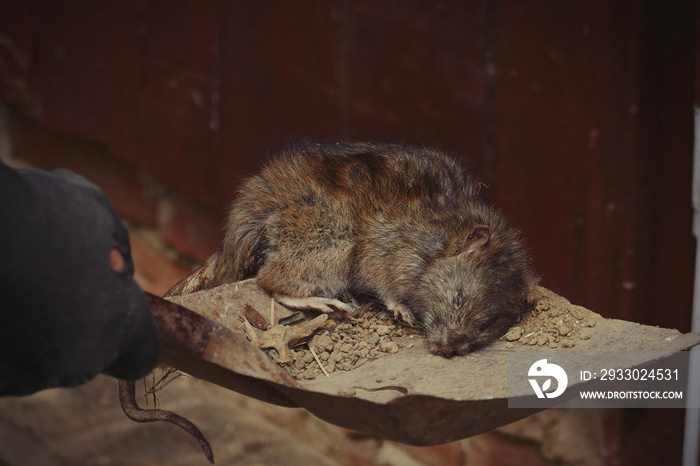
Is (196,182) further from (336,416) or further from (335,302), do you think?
(336,416)

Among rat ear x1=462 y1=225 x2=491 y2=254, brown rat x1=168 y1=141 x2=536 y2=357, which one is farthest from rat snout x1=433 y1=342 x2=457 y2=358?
rat ear x1=462 y1=225 x2=491 y2=254

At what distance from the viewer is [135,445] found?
5.01m

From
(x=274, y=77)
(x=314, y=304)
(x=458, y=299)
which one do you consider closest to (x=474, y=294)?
(x=458, y=299)

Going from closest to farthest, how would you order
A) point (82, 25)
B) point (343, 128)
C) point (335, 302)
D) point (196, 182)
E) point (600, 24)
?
point (335, 302) → point (600, 24) → point (343, 128) → point (196, 182) → point (82, 25)

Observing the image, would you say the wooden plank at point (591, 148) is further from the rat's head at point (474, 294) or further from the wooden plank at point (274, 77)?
the wooden plank at point (274, 77)

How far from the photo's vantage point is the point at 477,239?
238 cm

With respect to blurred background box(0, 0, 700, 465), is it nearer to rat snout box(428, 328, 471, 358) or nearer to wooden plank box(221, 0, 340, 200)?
wooden plank box(221, 0, 340, 200)

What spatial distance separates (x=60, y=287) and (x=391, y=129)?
280 cm

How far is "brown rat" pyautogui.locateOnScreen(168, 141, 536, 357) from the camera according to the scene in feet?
7.89

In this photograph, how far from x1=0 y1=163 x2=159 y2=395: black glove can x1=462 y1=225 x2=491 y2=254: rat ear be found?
4.04ft

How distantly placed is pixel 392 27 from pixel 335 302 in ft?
6.42

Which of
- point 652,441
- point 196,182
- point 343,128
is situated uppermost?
point 343,128

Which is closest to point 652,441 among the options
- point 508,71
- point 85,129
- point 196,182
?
point 508,71

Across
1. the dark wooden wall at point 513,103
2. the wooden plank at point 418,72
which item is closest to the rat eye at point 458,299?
the dark wooden wall at point 513,103
